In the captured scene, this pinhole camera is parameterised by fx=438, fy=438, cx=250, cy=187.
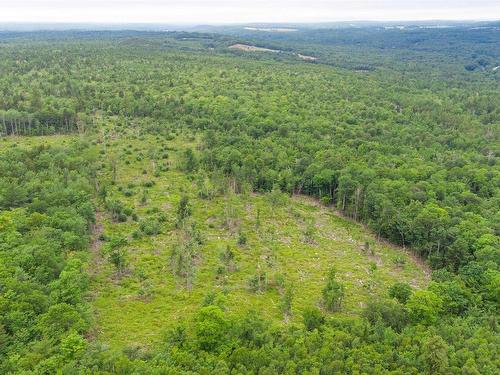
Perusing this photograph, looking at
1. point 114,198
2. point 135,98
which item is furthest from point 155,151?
point 135,98

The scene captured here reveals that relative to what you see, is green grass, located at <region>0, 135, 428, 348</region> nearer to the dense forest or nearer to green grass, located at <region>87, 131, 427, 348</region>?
green grass, located at <region>87, 131, 427, 348</region>

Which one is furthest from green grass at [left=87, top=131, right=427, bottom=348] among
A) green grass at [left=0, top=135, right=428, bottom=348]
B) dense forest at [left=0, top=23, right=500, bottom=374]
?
dense forest at [left=0, top=23, right=500, bottom=374]

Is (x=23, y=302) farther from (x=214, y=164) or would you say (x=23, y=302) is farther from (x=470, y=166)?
(x=470, y=166)

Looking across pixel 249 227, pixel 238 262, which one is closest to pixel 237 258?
pixel 238 262

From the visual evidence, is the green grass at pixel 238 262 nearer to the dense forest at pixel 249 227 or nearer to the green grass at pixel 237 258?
the green grass at pixel 237 258

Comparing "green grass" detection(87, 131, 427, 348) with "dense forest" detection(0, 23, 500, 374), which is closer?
"dense forest" detection(0, 23, 500, 374)

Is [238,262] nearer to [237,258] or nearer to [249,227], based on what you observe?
[237,258]
